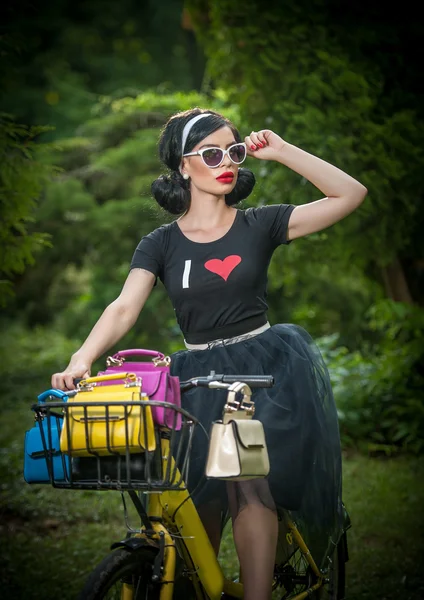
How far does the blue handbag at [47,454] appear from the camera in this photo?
2.54 meters

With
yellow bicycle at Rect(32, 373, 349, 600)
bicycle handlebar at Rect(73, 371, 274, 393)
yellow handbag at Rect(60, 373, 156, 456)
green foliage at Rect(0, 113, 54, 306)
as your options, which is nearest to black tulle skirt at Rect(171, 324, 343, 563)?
yellow bicycle at Rect(32, 373, 349, 600)

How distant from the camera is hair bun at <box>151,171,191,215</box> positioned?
137 inches

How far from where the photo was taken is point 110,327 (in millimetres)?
3107

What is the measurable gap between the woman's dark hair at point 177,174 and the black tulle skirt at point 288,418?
1.87ft

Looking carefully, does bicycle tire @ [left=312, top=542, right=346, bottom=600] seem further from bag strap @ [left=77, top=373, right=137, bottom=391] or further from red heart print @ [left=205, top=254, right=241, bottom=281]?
bag strap @ [left=77, top=373, right=137, bottom=391]

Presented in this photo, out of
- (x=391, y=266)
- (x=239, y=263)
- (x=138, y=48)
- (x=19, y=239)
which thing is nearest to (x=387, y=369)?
(x=391, y=266)

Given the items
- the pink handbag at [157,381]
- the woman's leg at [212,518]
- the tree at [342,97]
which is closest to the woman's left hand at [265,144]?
the pink handbag at [157,381]

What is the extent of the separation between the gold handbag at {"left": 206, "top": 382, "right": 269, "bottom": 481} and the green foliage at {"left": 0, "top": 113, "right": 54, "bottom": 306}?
106 inches

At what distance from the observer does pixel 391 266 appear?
753cm

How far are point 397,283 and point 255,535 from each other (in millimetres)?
4876

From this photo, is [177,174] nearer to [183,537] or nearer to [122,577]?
[183,537]

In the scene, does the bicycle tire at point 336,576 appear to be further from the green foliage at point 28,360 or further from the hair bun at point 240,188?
the green foliage at point 28,360

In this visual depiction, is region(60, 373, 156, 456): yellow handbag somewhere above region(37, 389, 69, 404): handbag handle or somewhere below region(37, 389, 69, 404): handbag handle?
below

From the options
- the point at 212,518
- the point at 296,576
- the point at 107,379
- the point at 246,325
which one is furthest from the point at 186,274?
the point at 296,576
